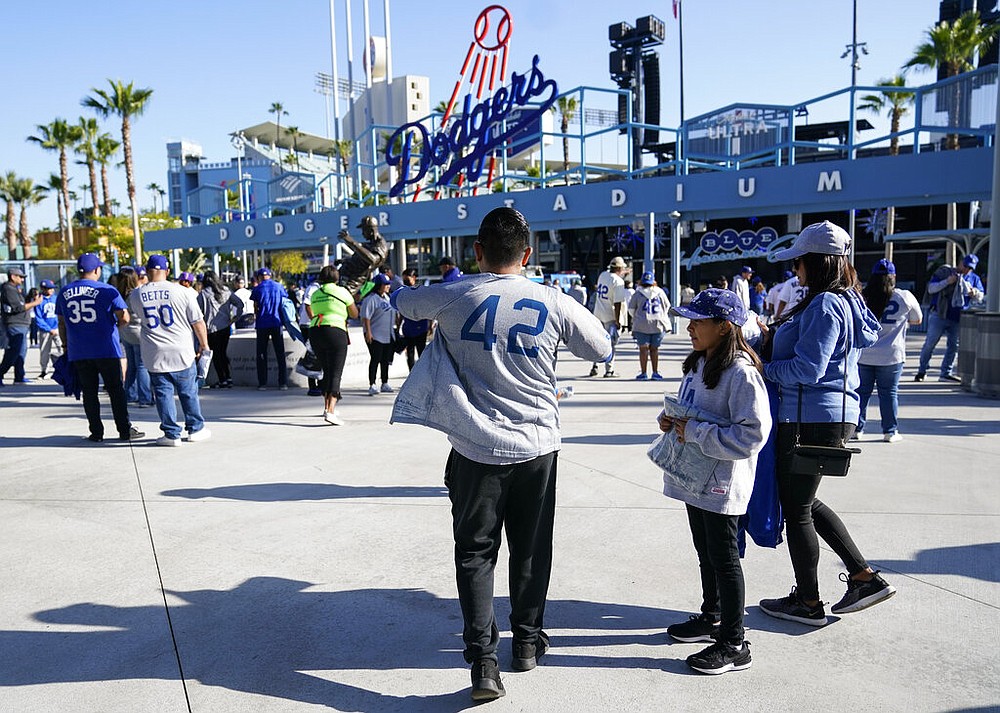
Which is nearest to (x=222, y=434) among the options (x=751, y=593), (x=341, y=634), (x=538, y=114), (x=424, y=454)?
(x=424, y=454)

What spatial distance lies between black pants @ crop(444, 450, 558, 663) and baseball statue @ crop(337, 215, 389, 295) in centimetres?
830

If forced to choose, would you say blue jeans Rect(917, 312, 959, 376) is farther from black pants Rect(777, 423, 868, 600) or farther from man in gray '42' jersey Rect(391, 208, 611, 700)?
man in gray '42' jersey Rect(391, 208, 611, 700)

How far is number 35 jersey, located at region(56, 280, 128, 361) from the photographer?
274 inches

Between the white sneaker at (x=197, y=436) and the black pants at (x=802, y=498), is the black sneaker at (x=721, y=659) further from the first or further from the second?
the white sneaker at (x=197, y=436)

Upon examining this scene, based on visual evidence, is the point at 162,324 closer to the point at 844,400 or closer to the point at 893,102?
the point at 844,400

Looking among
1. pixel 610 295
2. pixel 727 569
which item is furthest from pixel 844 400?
pixel 610 295

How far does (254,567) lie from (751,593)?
2666 millimetres

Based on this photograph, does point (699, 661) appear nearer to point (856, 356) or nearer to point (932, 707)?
point (932, 707)

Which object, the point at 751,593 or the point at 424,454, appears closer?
the point at 751,593

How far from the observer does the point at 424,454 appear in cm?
666

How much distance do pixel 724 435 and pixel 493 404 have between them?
35.2 inches

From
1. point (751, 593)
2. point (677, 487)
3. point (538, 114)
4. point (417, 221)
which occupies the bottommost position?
point (751, 593)

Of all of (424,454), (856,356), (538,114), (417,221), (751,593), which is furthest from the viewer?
(417,221)

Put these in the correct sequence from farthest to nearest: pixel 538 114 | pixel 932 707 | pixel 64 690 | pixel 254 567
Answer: pixel 538 114
pixel 254 567
pixel 64 690
pixel 932 707
